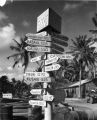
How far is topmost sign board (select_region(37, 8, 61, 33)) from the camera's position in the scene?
5.94 meters

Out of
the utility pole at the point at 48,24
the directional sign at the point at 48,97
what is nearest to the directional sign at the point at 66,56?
the utility pole at the point at 48,24

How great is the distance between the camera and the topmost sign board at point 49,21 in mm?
5941

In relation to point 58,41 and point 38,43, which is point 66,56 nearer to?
point 58,41

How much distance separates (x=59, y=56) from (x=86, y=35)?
4478cm

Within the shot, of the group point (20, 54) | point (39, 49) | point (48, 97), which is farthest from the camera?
point (20, 54)

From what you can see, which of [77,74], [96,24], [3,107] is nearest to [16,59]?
[96,24]

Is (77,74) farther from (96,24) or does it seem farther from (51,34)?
(51,34)

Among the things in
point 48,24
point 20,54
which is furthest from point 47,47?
point 20,54

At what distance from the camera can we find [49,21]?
19.4 feet

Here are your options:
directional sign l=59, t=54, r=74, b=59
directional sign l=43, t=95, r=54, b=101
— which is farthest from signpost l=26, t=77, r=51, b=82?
directional sign l=59, t=54, r=74, b=59

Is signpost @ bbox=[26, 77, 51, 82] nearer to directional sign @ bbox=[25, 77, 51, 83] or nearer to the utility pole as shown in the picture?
directional sign @ bbox=[25, 77, 51, 83]

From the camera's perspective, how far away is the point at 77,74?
64812 millimetres

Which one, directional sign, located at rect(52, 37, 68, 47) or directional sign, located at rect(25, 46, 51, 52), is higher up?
directional sign, located at rect(52, 37, 68, 47)

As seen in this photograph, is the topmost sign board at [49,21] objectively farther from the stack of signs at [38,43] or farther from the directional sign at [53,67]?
the directional sign at [53,67]
